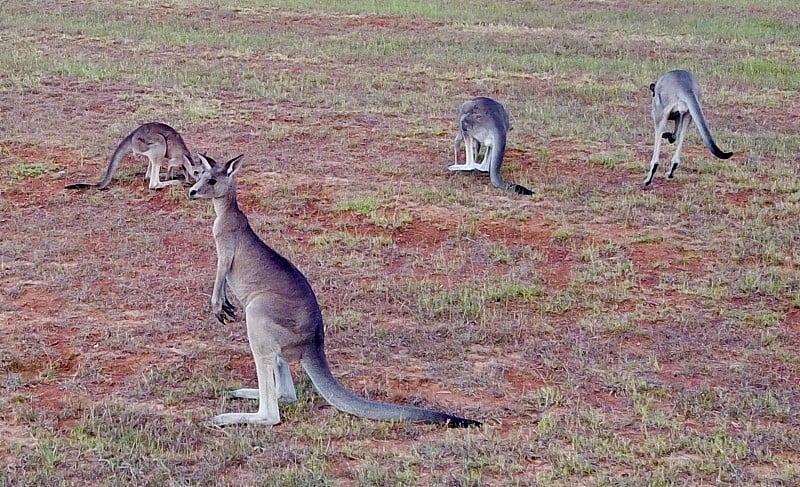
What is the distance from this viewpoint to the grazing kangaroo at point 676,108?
8.96m

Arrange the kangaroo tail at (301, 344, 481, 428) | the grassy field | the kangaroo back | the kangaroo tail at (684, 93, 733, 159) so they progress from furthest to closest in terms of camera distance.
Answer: the kangaroo back, the kangaroo tail at (684, 93, 733, 159), the kangaroo tail at (301, 344, 481, 428), the grassy field

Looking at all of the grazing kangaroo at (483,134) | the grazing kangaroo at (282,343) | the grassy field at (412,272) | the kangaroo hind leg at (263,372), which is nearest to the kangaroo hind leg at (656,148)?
the grassy field at (412,272)

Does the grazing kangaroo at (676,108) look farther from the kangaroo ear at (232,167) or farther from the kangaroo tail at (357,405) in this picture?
the kangaroo tail at (357,405)

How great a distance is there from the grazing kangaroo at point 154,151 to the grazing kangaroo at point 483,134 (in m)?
2.23

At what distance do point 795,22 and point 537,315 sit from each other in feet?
46.6

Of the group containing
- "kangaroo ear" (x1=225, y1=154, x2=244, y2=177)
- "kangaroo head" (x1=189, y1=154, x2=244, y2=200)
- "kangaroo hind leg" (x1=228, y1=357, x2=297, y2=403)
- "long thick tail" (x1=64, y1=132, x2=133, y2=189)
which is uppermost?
"kangaroo ear" (x1=225, y1=154, x2=244, y2=177)

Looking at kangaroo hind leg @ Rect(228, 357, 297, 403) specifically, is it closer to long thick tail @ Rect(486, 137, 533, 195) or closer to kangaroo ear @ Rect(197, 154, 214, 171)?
kangaroo ear @ Rect(197, 154, 214, 171)

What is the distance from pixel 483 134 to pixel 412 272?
2559 millimetres

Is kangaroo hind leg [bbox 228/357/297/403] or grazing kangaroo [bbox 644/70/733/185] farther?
grazing kangaroo [bbox 644/70/733/185]

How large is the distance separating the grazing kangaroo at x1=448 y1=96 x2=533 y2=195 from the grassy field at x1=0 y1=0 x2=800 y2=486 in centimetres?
21

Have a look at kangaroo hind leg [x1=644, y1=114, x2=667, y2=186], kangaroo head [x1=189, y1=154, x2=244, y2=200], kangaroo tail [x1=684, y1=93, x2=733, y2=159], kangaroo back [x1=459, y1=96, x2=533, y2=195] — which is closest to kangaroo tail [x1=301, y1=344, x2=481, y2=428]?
kangaroo head [x1=189, y1=154, x2=244, y2=200]

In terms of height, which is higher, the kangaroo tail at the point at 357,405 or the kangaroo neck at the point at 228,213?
the kangaroo neck at the point at 228,213

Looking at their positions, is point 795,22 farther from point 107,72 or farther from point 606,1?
point 107,72

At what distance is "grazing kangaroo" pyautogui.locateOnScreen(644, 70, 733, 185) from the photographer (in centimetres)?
896
